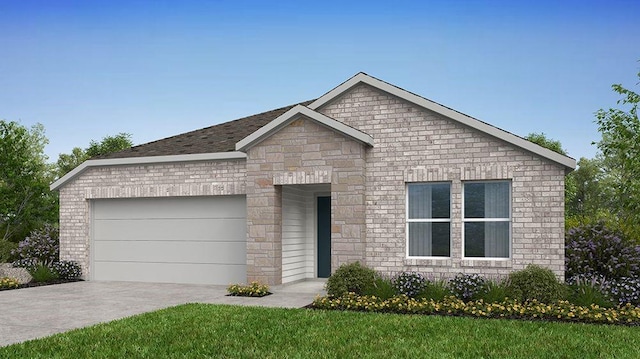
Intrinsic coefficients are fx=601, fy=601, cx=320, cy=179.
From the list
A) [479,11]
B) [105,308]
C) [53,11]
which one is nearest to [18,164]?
[53,11]

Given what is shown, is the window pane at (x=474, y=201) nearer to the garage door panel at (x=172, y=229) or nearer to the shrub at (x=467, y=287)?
the shrub at (x=467, y=287)

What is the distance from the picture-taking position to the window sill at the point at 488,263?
530 inches

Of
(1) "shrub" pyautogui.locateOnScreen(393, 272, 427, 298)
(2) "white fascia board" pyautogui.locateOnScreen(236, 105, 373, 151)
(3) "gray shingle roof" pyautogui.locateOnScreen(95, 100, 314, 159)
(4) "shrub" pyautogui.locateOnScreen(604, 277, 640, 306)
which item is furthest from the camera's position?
(3) "gray shingle roof" pyautogui.locateOnScreen(95, 100, 314, 159)

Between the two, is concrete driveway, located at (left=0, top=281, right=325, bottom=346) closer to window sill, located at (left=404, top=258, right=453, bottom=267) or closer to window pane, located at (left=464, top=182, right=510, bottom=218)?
window sill, located at (left=404, top=258, right=453, bottom=267)

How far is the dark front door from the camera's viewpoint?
685 inches

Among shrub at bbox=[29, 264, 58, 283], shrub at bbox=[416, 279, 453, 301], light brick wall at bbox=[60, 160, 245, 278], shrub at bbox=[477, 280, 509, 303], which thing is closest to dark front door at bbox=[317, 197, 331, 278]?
light brick wall at bbox=[60, 160, 245, 278]

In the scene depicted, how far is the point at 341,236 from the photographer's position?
14406mm

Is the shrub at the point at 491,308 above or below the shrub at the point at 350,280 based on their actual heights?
below

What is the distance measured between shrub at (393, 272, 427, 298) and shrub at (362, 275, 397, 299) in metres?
0.15

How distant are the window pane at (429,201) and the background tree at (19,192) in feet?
68.9

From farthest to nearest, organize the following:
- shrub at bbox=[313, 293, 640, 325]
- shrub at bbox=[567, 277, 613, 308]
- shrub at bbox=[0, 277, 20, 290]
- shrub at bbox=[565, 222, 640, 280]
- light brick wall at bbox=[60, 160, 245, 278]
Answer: light brick wall at bbox=[60, 160, 245, 278]
shrub at bbox=[0, 277, 20, 290]
shrub at bbox=[565, 222, 640, 280]
shrub at bbox=[567, 277, 613, 308]
shrub at bbox=[313, 293, 640, 325]

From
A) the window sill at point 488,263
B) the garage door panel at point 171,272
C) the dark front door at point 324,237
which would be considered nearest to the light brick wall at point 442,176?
the window sill at point 488,263

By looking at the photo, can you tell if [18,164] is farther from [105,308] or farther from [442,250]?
[442,250]

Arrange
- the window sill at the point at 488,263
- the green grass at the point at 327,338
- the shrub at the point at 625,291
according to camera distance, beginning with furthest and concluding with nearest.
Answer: the window sill at the point at 488,263 < the shrub at the point at 625,291 < the green grass at the point at 327,338
